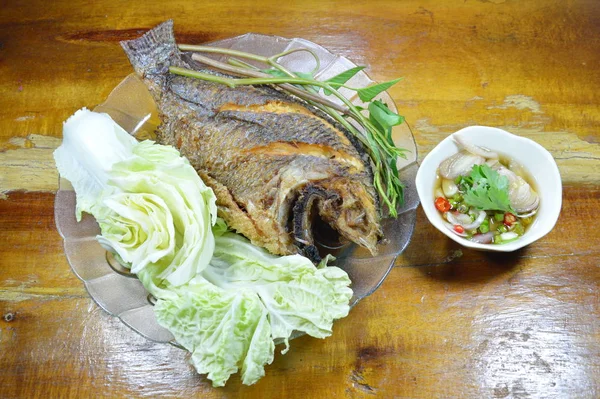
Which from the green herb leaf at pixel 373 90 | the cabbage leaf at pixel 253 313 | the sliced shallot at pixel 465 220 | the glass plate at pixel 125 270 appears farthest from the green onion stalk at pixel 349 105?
the cabbage leaf at pixel 253 313

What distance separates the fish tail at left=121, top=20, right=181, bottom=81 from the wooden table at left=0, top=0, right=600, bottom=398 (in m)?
0.54

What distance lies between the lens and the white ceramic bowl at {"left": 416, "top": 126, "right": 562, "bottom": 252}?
2379 millimetres

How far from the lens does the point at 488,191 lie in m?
2.41

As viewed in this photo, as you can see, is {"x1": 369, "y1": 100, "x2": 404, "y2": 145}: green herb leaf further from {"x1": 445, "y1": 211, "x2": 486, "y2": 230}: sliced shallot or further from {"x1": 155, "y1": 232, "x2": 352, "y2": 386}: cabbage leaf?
{"x1": 155, "y1": 232, "x2": 352, "y2": 386}: cabbage leaf

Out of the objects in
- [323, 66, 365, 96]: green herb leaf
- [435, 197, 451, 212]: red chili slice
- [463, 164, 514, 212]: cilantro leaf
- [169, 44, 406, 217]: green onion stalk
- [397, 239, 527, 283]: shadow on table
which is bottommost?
[397, 239, 527, 283]: shadow on table

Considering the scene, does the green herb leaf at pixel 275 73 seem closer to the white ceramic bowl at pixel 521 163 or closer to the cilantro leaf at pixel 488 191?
the white ceramic bowl at pixel 521 163

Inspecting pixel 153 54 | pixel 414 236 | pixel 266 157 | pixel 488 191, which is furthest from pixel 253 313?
pixel 153 54

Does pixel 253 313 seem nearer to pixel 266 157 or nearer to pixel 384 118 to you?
pixel 266 157

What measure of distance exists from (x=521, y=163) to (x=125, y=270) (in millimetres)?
1819

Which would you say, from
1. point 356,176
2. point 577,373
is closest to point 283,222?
point 356,176

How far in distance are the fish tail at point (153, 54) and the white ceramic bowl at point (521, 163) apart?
1227mm

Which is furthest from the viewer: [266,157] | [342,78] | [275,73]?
[275,73]

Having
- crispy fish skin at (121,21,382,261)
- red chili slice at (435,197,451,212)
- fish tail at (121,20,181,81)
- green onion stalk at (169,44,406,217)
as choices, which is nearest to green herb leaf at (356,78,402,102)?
green onion stalk at (169,44,406,217)

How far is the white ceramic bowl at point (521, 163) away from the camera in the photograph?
93.7 inches
